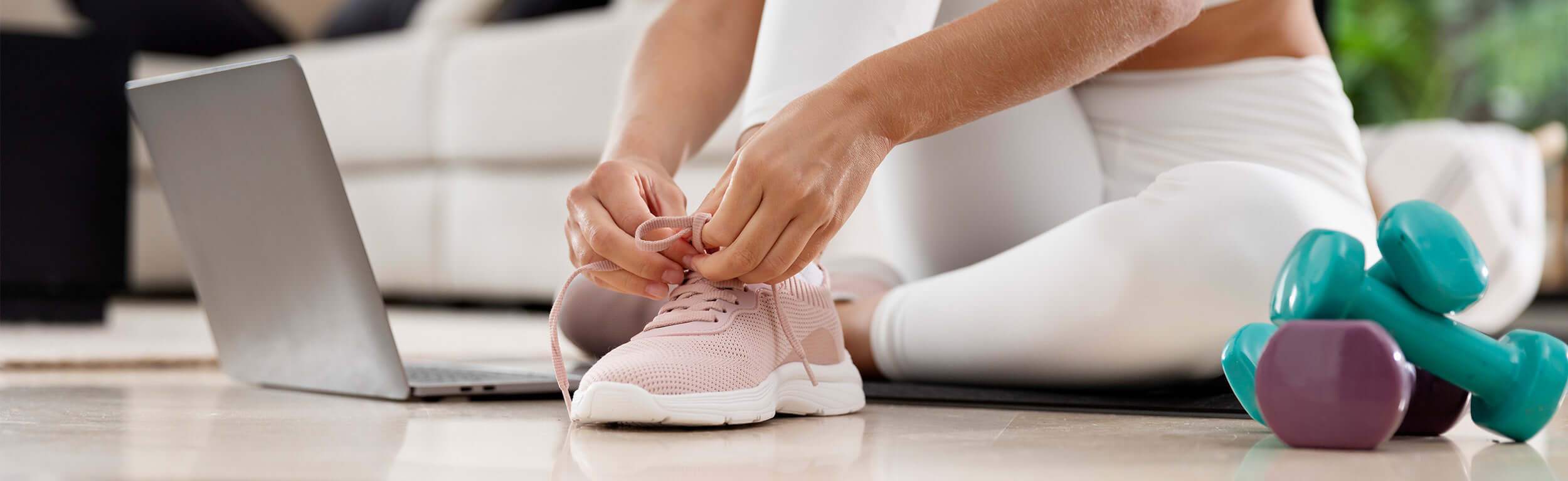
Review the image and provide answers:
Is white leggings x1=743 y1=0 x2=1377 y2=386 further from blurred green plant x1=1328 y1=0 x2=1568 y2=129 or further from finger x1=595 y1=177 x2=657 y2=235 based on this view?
blurred green plant x1=1328 y1=0 x2=1568 y2=129

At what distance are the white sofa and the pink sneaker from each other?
89 cm

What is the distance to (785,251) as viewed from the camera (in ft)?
1.88

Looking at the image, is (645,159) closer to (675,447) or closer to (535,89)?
(675,447)

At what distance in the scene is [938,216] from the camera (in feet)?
2.90

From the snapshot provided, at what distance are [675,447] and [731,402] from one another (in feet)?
0.23

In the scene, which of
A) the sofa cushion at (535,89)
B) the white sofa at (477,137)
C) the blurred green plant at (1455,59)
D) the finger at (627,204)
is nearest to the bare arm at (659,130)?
the finger at (627,204)

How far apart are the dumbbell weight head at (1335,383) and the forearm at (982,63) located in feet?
0.54

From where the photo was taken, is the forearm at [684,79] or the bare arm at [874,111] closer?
Result: the bare arm at [874,111]

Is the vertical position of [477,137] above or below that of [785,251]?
below

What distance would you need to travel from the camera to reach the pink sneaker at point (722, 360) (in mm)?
579

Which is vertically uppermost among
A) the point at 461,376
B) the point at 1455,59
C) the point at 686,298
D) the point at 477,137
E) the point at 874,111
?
the point at 874,111

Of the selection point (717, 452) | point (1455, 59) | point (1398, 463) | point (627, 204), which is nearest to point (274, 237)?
point (627, 204)

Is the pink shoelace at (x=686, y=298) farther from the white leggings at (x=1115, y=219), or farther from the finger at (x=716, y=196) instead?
the white leggings at (x=1115, y=219)

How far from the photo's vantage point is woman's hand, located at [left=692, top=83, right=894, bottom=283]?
55cm
